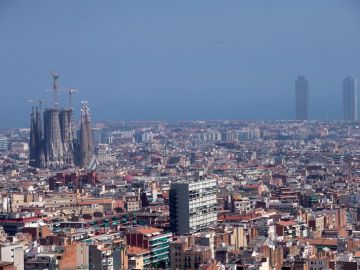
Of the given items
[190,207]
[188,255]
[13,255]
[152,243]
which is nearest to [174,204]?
[190,207]

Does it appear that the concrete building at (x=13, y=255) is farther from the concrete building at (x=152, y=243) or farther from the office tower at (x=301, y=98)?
the office tower at (x=301, y=98)

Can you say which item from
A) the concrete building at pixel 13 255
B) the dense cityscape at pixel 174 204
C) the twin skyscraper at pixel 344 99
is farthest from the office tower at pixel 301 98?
the concrete building at pixel 13 255

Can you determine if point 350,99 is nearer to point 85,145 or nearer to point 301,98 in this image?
point 301,98

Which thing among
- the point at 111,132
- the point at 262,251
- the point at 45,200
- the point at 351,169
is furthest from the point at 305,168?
the point at 111,132

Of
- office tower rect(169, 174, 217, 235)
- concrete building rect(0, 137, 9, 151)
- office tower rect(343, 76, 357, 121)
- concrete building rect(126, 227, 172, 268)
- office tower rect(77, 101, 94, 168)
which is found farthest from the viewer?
office tower rect(343, 76, 357, 121)

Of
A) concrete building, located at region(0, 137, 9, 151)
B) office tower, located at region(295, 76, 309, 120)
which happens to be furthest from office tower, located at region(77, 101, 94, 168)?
office tower, located at region(295, 76, 309, 120)

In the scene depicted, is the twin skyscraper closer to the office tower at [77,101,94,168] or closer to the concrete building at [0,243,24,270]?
the office tower at [77,101,94,168]
